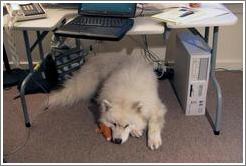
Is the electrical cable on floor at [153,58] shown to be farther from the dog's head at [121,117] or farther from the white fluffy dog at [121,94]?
the dog's head at [121,117]

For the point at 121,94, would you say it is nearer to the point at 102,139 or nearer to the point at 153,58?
the point at 102,139

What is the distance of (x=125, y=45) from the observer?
2668mm

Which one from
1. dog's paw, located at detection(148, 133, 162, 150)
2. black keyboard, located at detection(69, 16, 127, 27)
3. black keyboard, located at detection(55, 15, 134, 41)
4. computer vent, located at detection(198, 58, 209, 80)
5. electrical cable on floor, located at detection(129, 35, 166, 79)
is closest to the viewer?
Result: black keyboard, located at detection(55, 15, 134, 41)

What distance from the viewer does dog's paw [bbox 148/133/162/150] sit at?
1852mm

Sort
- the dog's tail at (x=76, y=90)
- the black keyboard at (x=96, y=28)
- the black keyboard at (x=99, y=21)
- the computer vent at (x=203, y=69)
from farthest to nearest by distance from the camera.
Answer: the dog's tail at (x=76, y=90) → the computer vent at (x=203, y=69) → the black keyboard at (x=99, y=21) → the black keyboard at (x=96, y=28)

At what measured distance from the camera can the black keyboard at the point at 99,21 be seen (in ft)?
5.73

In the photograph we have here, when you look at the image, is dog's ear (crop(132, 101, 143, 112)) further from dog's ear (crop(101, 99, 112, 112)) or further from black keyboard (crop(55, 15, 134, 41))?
black keyboard (crop(55, 15, 134, 41))

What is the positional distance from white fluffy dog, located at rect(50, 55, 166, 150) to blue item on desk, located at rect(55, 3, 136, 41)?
0.43 meters

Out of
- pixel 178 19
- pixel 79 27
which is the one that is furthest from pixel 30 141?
pixel 178 19

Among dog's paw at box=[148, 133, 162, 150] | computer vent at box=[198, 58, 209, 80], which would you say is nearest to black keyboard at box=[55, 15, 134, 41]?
computer vent at box=[198, 58, 209, 80]

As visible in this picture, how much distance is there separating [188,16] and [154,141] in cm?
76

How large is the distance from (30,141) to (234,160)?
1.22 m

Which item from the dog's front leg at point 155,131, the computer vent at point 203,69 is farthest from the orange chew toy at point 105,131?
the computer vent at point 203,69

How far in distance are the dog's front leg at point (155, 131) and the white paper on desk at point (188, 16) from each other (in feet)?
2.04
